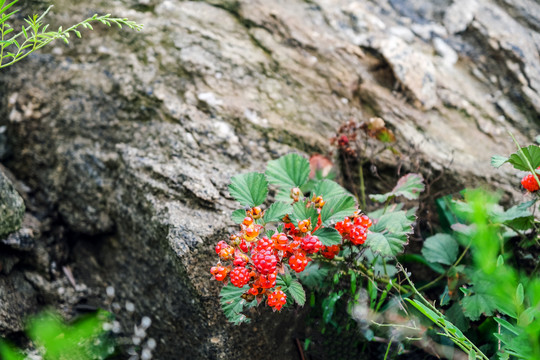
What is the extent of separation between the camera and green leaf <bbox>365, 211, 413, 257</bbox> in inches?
48.5

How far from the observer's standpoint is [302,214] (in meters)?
1.21

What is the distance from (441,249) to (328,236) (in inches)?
22.0

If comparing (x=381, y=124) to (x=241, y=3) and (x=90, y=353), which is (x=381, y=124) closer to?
(x=241, y=3)

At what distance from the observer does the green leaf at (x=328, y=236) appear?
46.3 inches

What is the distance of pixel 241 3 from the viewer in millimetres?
2096

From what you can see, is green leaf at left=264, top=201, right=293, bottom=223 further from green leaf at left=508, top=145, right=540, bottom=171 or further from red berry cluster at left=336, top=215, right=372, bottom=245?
green leaf at left=508, top=145, right=540, bottom=171

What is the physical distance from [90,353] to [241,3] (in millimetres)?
1577

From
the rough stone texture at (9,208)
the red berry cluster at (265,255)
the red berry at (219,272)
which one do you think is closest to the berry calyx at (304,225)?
the red berry cluster at (265,255)

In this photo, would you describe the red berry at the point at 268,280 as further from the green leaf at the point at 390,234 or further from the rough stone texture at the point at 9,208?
the rough stone texture at the point at 9,208

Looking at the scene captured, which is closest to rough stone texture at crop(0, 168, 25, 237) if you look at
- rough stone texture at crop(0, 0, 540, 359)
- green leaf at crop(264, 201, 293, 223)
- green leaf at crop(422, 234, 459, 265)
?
rough stone texture at crop(0, 0, 540, 359)

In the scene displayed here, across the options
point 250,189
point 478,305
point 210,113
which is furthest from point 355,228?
point 210,113

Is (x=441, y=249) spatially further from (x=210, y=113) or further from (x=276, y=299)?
(x=210, y=113)

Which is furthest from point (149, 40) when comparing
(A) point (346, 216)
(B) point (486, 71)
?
(B) point (486, 71)

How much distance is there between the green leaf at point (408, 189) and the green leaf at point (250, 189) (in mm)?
378
